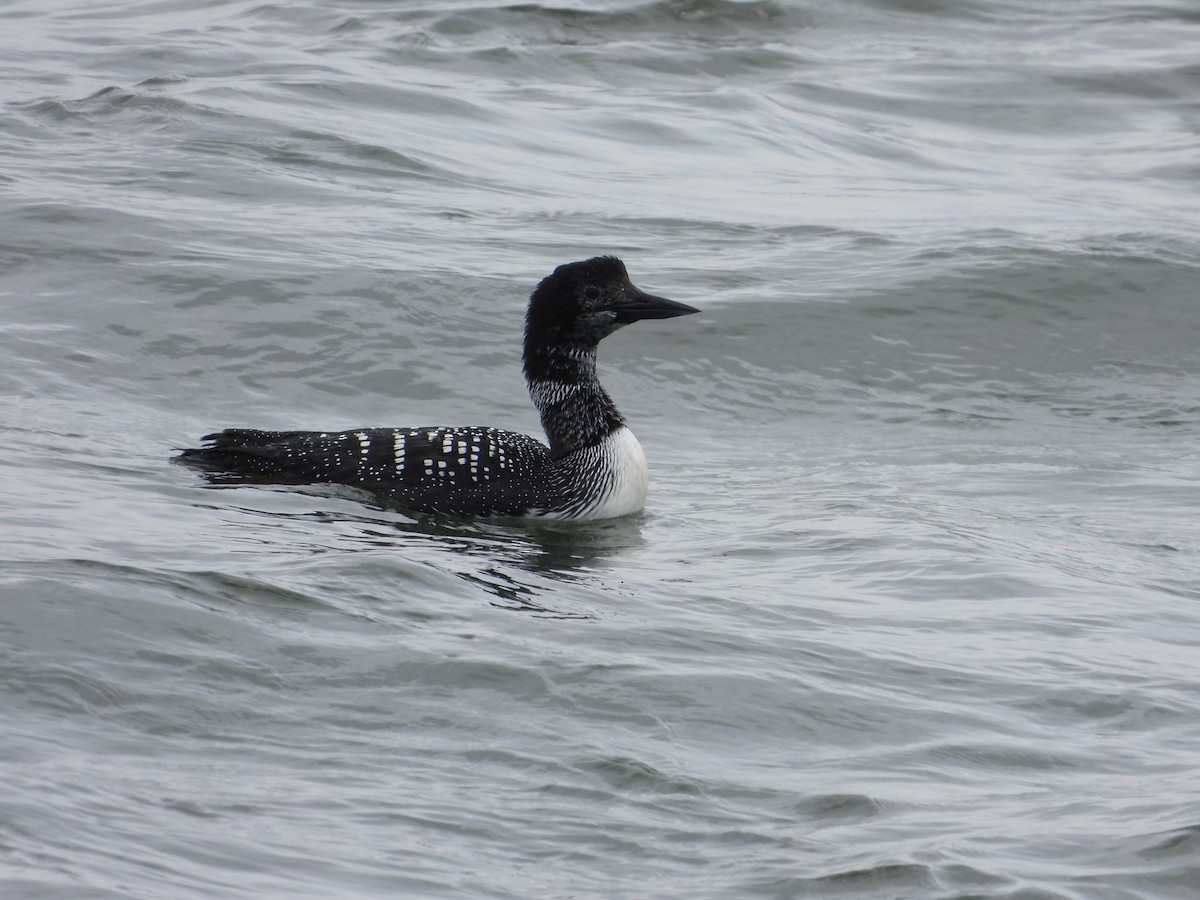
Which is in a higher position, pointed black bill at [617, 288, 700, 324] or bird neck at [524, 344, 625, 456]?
pointed black bill at [617, 288, 700, 324]

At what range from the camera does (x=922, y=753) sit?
467cm

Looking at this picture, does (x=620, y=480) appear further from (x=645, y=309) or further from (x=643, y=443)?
(x=643, y=443)

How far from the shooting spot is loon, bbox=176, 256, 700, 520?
24.0 feet

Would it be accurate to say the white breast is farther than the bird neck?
No

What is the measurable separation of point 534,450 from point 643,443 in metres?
1.50

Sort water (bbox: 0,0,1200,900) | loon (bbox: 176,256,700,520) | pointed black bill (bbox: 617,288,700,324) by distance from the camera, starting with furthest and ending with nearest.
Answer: pointed black bill (bbox: 617,288,700,324)
loon (bbox: 176,256,700,520)
water (bbox: 0,0,1200,900)

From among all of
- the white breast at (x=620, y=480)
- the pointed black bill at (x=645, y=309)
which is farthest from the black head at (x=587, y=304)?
the white breast at (x=620, y=480)

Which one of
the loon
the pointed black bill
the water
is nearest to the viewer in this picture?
the water

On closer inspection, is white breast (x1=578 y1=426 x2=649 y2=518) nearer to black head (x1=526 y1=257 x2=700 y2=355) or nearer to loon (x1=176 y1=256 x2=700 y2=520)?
loon (x1=176 y1=256 x2=700 y2=520)

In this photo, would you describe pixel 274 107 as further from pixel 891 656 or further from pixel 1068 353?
pixel 891 656

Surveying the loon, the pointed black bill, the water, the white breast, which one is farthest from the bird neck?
the water

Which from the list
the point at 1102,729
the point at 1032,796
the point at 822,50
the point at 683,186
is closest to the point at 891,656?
the point at 1102,729

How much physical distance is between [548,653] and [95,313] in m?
5.29

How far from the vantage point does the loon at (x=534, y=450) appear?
7.32 metres
